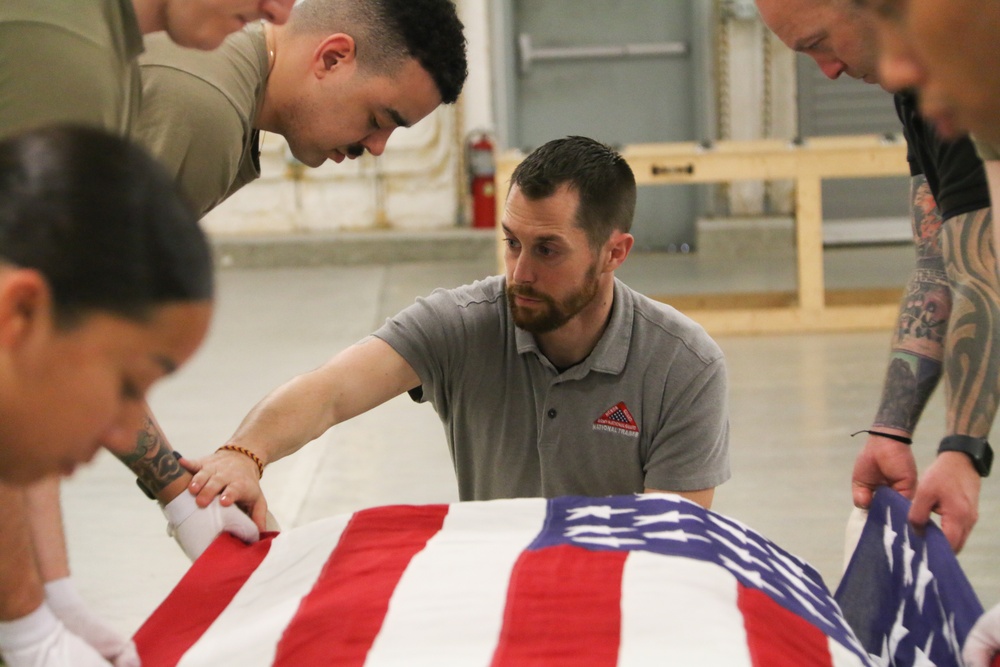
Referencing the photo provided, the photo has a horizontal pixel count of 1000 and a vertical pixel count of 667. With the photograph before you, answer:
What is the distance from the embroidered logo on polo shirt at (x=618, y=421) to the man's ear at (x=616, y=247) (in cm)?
30

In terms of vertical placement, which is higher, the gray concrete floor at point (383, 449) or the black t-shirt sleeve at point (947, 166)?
the black t-shirt sleeve at point (947, 166)

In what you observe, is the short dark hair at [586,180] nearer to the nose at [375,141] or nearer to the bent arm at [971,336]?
the nose at [375,141]

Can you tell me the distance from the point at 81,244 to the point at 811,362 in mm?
4674

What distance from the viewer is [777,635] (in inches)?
52.7

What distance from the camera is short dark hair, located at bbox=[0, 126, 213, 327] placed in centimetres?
87

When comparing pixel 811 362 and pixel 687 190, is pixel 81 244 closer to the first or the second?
pixel 811 362

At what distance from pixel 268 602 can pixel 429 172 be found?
774 centimetres

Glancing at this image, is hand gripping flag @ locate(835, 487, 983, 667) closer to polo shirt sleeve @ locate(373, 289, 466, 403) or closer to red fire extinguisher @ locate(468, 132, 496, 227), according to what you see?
polo shirt sleeve @ locate(373, 289, 466, 403)

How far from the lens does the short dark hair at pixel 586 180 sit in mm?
2295

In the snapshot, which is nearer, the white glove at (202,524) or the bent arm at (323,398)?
the white glove at (202,524)

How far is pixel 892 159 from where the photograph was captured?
5594 mm

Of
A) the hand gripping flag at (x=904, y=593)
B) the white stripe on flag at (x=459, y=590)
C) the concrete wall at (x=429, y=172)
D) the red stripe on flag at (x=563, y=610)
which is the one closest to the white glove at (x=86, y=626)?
the white stripe on flag at (x=459, y=590)

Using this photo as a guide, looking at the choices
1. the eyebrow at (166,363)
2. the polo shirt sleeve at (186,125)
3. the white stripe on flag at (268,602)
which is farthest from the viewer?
the polo shirt sleeve at (186,125)

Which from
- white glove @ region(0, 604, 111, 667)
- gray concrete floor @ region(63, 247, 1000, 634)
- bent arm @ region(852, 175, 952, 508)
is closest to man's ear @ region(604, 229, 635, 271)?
bent arm @ region(852, 175, 952, 508)
